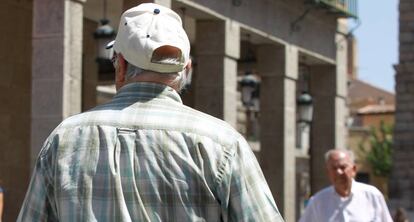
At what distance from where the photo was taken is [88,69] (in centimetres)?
2100

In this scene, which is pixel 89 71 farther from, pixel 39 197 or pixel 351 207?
pixel 39 197

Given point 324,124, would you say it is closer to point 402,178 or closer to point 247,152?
point 402,178

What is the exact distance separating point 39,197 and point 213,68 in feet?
53.1

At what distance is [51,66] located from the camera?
15023mm

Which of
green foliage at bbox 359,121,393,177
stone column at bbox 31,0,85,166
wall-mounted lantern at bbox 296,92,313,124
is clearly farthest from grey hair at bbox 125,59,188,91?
green foliage at bbox 359,121,393,177

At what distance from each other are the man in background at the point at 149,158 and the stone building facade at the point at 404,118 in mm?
29034

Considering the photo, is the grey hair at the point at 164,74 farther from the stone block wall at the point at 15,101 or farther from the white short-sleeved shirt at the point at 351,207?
the stone block wall at the point at 15,101

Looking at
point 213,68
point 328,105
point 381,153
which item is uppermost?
point 213,68

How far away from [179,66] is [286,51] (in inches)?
742

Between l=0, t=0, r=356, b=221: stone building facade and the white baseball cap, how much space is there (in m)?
11.4

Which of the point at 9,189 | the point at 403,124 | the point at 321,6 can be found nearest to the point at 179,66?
the point at 9,189

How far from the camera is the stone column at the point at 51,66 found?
14969 mm

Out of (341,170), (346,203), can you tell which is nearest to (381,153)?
(341,170)

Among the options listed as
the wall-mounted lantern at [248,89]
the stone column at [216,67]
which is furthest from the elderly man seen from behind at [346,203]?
the wall-mounted lantern at [248,89]
